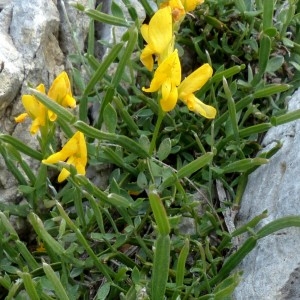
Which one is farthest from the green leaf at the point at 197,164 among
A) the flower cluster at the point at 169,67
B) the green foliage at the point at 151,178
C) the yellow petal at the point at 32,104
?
the yellow petal at the point at 32,104

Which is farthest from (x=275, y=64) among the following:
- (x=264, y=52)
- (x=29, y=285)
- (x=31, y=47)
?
(x=29, y=285)

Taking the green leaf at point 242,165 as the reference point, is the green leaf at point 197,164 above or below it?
above

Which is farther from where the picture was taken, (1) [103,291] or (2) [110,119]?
(2) [110,119]

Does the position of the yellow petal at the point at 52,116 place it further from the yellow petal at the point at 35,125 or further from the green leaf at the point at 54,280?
the green leaf at the point at 54,280

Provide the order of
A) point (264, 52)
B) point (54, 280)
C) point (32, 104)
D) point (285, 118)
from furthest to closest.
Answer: point (264, 52), point (285, 118), point (32, 104), point (54, 280)

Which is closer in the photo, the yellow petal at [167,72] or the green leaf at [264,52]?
the yellow petal at [167,72]

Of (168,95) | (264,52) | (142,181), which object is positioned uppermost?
(168,95)

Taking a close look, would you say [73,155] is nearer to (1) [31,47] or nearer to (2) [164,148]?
(2) [164,148]

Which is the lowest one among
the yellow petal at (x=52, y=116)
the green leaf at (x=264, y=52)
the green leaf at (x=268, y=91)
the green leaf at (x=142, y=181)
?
the green leaf at (x=142, y=181)
